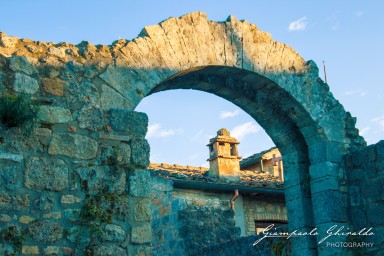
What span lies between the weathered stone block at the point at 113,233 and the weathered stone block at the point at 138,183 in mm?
353

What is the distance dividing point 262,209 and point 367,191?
7145 mm

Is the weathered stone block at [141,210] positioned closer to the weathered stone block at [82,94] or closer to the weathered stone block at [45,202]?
the weathered stone block at [45,202]

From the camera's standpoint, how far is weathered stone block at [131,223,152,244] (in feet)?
15.5

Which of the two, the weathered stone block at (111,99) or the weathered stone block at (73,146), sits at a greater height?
the weathered stone block at (111,99)

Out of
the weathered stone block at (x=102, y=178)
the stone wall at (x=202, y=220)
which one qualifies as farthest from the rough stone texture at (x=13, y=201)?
the stone wall at (x=202, y=220)

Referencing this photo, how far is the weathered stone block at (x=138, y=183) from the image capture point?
486 cm

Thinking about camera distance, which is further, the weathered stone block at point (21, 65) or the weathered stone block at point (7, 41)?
the weathered stone block at point (7, 41)

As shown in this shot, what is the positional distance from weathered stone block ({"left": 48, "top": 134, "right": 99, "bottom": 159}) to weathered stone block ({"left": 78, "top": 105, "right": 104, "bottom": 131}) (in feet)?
0.38

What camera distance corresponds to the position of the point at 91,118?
4828 mm

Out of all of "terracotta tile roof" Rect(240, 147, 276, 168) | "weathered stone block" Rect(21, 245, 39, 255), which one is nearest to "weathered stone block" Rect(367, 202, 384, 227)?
"weathered stone block" Rect(21, 245, 39, 255)

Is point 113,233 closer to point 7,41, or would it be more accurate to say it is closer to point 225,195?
point 7,41

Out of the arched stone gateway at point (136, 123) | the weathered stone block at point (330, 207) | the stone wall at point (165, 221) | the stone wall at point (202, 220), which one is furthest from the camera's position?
the stone wall at point (165, 221)

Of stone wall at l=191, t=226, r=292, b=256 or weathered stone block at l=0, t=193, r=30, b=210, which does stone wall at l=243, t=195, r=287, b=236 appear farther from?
weathered stone block at l=0, t=193, r=30, b=210

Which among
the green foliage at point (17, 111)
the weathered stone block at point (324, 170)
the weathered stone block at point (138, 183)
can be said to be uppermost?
the green foliage at point (17, 111)
